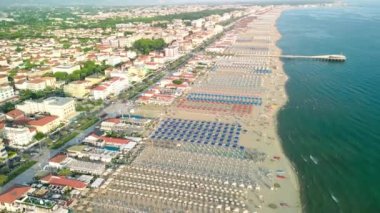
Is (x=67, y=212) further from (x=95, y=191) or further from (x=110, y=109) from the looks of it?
(x=110, y=109)

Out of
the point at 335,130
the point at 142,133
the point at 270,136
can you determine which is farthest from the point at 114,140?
the point at 335,130

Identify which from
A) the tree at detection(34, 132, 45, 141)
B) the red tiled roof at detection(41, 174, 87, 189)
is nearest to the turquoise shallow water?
the red tiled roof at detection(41, 174, 87, 189)

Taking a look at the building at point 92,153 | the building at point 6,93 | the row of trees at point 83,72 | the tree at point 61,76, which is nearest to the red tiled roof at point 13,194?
the building at point 92,153

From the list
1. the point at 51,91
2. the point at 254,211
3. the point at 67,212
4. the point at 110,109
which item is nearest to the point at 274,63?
the point at 110,109

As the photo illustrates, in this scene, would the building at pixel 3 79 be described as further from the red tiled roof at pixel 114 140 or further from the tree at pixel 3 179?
the tree at pixel 3 179

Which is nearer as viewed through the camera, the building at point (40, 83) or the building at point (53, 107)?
the building at point (53, 107)

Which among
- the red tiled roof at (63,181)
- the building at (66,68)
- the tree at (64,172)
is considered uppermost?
the building at (66,68)

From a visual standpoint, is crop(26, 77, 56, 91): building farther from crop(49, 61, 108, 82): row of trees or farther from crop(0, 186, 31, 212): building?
crop(0, 186, 31, 212): building
